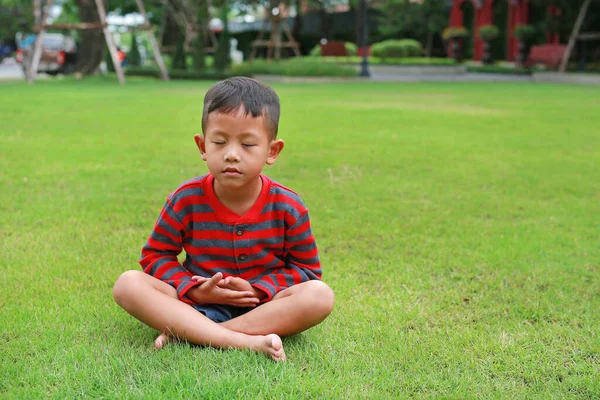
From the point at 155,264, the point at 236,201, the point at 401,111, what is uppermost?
the point at 236,201

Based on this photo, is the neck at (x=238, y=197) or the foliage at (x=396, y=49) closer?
the neck at (x=238, y=197)

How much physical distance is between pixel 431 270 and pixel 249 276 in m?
1.29

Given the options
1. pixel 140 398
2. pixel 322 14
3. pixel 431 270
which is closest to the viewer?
pixel 140 398

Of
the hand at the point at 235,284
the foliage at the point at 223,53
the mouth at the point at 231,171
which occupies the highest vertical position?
the mouth at the point at 231,171

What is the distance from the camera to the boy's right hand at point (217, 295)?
Answer: 2.84 metres

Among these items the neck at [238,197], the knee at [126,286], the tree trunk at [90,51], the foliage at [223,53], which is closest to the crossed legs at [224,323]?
the knee at [126,286]

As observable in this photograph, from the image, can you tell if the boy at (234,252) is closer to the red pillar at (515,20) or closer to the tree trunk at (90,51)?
the tree trunk at (90,51)

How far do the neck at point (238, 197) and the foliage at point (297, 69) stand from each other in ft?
71.8

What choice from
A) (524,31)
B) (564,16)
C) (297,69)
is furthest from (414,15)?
(297,69)

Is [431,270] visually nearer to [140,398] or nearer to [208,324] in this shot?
[208,324]

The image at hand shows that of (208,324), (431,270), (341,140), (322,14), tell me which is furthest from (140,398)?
(322,14)

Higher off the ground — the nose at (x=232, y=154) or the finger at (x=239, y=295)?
the nose at (x=232, y=154)

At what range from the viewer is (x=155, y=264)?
3018 mm

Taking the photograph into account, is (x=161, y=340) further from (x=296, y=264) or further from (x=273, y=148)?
(x=273, y=148)
